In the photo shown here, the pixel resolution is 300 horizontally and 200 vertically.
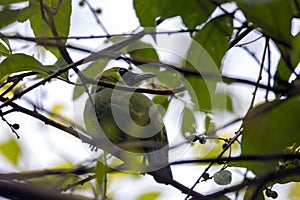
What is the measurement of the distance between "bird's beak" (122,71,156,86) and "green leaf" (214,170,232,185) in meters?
1.02

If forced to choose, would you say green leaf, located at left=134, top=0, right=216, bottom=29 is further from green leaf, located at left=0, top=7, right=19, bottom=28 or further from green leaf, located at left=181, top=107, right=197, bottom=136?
green leaf, located at left=181, top=107, right=197, bottom=136

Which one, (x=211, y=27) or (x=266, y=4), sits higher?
(x=211, y=27)

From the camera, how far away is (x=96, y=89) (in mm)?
2600

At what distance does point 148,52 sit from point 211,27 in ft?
1.38

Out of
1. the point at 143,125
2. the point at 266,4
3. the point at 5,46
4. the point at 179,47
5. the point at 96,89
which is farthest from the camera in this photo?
the point at 96,89

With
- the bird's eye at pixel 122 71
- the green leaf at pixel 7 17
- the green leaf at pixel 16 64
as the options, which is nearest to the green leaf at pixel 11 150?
the green leaf at pixel 16 64

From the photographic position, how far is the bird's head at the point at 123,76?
2.54 m

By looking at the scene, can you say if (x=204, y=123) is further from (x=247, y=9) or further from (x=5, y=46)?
(x=247, y=9)

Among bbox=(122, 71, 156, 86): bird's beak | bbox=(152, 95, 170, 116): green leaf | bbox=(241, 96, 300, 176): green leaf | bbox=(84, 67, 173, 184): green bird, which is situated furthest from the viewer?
bbox=(122, 71, 156, 86): bird's beak

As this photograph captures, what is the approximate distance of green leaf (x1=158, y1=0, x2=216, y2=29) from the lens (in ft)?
3.33

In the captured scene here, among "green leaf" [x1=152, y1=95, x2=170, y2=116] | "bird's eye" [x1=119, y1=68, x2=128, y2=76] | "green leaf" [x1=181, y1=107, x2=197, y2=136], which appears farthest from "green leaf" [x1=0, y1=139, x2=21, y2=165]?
"bird's eye" [x1=119, y1=68, x2=128, y2=76]

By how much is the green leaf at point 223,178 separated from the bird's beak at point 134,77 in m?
1.02

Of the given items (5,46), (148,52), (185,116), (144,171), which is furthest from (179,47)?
(5,46)

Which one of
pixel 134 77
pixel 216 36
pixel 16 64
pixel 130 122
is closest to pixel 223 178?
pixel 216 36
